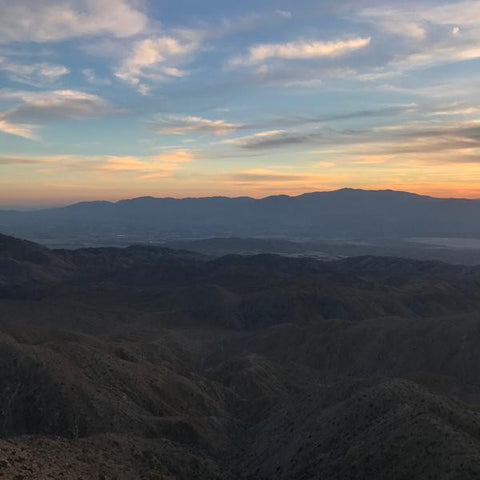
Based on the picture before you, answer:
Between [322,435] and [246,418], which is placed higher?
[322,435]

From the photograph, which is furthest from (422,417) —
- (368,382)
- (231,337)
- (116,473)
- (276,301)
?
(276,301)

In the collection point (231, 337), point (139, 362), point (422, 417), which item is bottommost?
point (231, 337)

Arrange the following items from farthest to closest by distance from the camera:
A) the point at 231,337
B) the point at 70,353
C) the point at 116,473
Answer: the point at 231,337
the point at 70,353
the point at 116,473

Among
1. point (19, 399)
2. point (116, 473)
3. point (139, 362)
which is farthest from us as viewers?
point (139, 362)

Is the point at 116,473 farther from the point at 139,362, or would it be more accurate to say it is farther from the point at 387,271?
the point at 387,271

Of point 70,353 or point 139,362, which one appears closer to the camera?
point 70,353

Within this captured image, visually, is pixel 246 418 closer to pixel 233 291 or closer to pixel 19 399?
pixel 19 399
